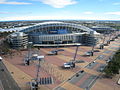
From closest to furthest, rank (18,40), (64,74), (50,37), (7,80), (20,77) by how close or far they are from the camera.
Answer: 1. (7,80)
2. (20,77)
3. (64,74)
4. (18,40)
5. (50,37)

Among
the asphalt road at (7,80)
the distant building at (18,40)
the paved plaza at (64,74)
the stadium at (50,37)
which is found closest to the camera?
the asphalt road at (7,80)

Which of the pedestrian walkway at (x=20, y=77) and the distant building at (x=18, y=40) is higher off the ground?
the distant building at (x=18, y=40)

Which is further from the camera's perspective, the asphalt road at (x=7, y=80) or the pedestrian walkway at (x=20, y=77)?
the pedestrian walkway at (x=20, y=77)

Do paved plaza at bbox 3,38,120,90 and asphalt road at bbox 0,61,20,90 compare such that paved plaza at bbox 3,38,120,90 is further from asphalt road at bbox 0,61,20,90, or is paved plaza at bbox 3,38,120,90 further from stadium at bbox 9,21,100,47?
stadium at bbox 9,21,100,47

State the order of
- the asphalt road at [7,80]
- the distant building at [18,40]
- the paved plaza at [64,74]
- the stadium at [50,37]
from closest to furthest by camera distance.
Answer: the asphalt road at [7,80] < the paved plaza at [64,74] < the distant building at [18,40] < the stadium at [50,37]

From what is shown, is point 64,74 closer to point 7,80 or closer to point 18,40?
point 7,80

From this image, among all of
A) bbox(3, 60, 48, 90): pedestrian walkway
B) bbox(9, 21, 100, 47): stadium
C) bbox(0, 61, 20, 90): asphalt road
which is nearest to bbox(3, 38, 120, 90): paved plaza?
bbox(3, 60, 48, 90): pedestrian walkway

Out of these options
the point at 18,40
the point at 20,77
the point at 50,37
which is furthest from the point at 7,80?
the point at 50,37

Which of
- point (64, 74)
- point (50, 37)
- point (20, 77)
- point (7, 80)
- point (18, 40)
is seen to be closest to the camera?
point (7, 80)

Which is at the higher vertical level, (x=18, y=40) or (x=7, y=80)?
(x=18, y=40)

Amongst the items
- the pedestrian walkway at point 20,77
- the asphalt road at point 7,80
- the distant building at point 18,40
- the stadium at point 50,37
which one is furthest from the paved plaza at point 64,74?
the stadium at point 50,37

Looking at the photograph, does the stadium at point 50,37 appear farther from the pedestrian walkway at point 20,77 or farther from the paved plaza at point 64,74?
the pedestrian walkway at point 20,77
